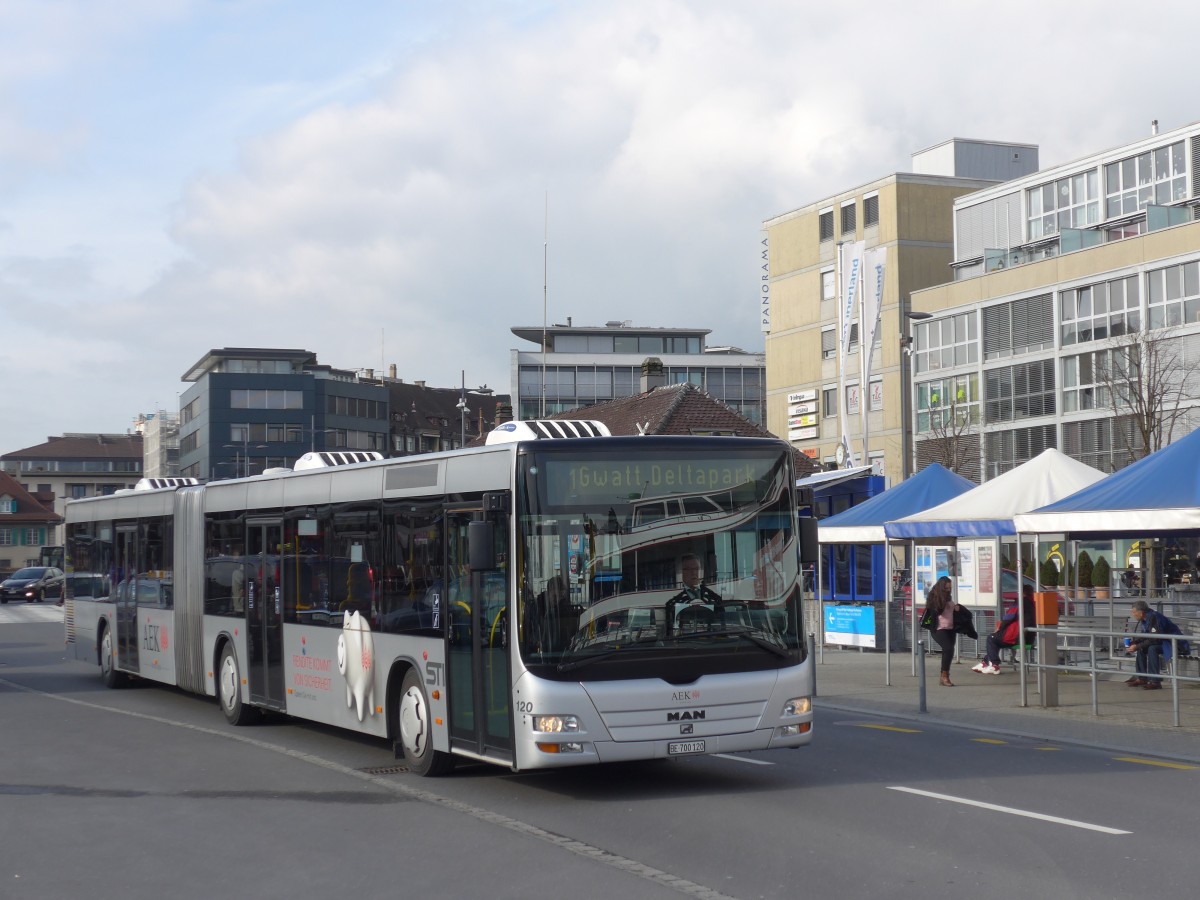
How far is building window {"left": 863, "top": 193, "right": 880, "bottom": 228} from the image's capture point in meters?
73.9

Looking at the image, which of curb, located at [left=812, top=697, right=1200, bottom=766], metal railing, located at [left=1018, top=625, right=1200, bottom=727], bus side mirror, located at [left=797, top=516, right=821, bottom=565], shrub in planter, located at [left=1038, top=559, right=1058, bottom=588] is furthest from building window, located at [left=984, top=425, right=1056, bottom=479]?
bus side mirror, located at [left=797, top=516, right=821, bottom=565]

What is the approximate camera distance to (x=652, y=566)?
37.2ft

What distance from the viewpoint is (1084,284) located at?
58969mm

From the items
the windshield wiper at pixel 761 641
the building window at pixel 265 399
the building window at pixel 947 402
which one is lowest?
the windshield wiper at pixel 761 641

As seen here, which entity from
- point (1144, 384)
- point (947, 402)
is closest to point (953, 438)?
point (947, 402)

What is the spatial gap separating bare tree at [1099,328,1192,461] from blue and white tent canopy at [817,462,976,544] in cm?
1662

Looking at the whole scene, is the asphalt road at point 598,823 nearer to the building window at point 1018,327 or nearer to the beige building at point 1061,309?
the beige building at point 1061,309

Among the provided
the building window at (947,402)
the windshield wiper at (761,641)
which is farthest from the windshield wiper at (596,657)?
the building window at (947,402)

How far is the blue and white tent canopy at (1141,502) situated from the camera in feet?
55.8

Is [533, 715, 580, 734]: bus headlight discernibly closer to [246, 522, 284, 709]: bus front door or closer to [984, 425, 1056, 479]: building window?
[246, 522, 284, 709]: bus front door

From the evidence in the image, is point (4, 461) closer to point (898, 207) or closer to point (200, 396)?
point (200, 396)

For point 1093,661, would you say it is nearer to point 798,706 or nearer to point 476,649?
point 798,706

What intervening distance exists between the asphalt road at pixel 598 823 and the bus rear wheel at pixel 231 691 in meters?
1.41

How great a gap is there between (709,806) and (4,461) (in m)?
175
